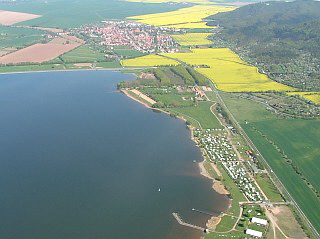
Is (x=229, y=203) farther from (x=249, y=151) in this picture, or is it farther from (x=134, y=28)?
(x=134, y=28)

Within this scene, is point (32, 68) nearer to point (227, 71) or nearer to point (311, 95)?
point (227, 71)

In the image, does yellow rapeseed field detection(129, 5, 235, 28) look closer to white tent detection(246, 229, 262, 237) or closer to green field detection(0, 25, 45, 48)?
green field detection(0, 25, 45, 48)

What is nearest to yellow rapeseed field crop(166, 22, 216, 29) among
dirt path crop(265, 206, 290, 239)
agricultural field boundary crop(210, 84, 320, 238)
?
agricultural field boundary crop(210, 84, 320, 238)

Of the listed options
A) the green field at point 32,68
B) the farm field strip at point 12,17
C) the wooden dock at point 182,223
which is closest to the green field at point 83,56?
the green field at point 32,68

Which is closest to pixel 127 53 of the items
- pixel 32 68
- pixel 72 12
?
pixel 32 68

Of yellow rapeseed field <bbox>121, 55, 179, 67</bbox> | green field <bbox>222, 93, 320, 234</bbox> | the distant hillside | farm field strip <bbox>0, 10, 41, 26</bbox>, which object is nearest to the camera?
green field <bbox>222, 93, 320, 234</bbox>

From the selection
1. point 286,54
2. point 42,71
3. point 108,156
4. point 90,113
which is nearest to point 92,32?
point 42,71

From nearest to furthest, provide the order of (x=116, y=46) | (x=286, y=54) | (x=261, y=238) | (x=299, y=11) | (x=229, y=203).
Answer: (x=261, y=238), (x=229, y=203), (x=286, y=54), (x=116, y=46), (x=299, y=11)
